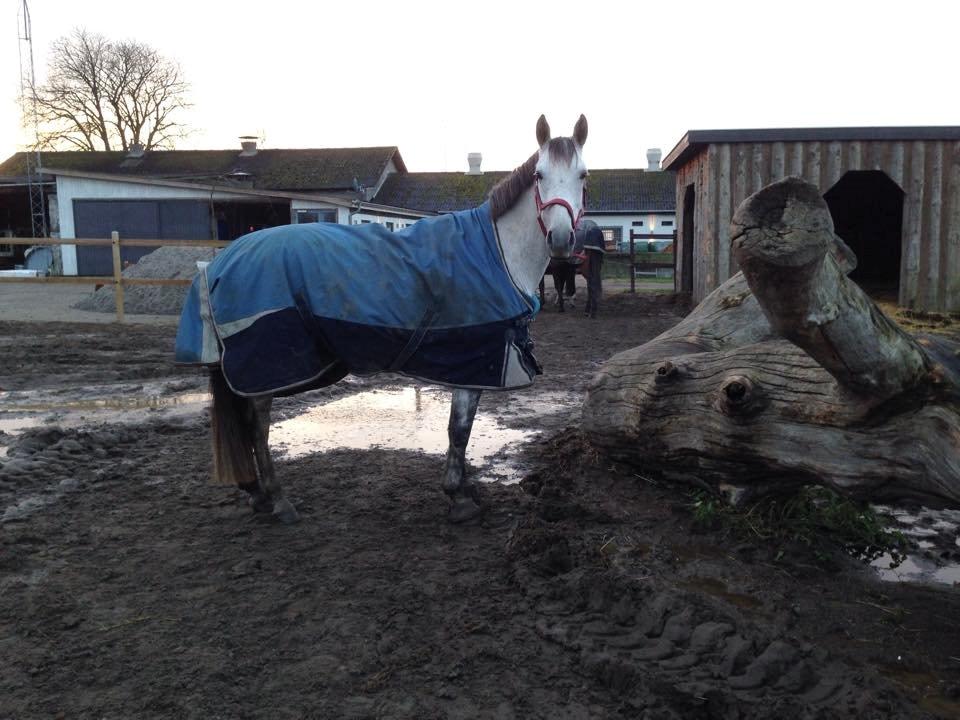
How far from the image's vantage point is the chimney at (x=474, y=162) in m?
41.3

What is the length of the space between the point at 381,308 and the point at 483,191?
34.4 metres

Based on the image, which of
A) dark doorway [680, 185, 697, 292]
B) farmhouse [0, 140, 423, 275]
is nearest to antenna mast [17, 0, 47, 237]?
farmhouse [0, 140, 423, 275]

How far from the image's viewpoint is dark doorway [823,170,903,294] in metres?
15.1

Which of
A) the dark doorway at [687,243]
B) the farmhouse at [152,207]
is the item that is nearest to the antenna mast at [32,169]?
the farmhouse at [152,207]

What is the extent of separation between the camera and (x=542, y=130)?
13.2 ft

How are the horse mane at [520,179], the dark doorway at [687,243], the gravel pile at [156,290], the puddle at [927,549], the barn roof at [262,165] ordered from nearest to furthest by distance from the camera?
the puddle at [927,549]
the horse mane at [520,179]
the gravel pile at [156,290]
the dark doorway at [687,243]
the barn roof at [262,165]

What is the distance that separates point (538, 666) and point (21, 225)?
33287mm

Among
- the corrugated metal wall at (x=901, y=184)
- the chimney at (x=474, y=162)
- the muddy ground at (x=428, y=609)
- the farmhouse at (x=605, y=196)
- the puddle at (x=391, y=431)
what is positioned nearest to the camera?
the muddy ground at (x=428, y=609)

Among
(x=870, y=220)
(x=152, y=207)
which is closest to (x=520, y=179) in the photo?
(x=870, y=220)

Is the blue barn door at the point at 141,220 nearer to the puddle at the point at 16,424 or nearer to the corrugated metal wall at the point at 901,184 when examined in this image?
Answer: the corrugated metal wall at the point at 901,184

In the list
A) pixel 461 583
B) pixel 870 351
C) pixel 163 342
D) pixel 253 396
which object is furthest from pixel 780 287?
pixel 163 342

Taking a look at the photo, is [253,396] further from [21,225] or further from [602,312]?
[21,225]

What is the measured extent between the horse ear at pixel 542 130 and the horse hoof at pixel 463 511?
6.26 ft

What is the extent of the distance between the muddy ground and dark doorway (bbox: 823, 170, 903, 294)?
1301 cm
